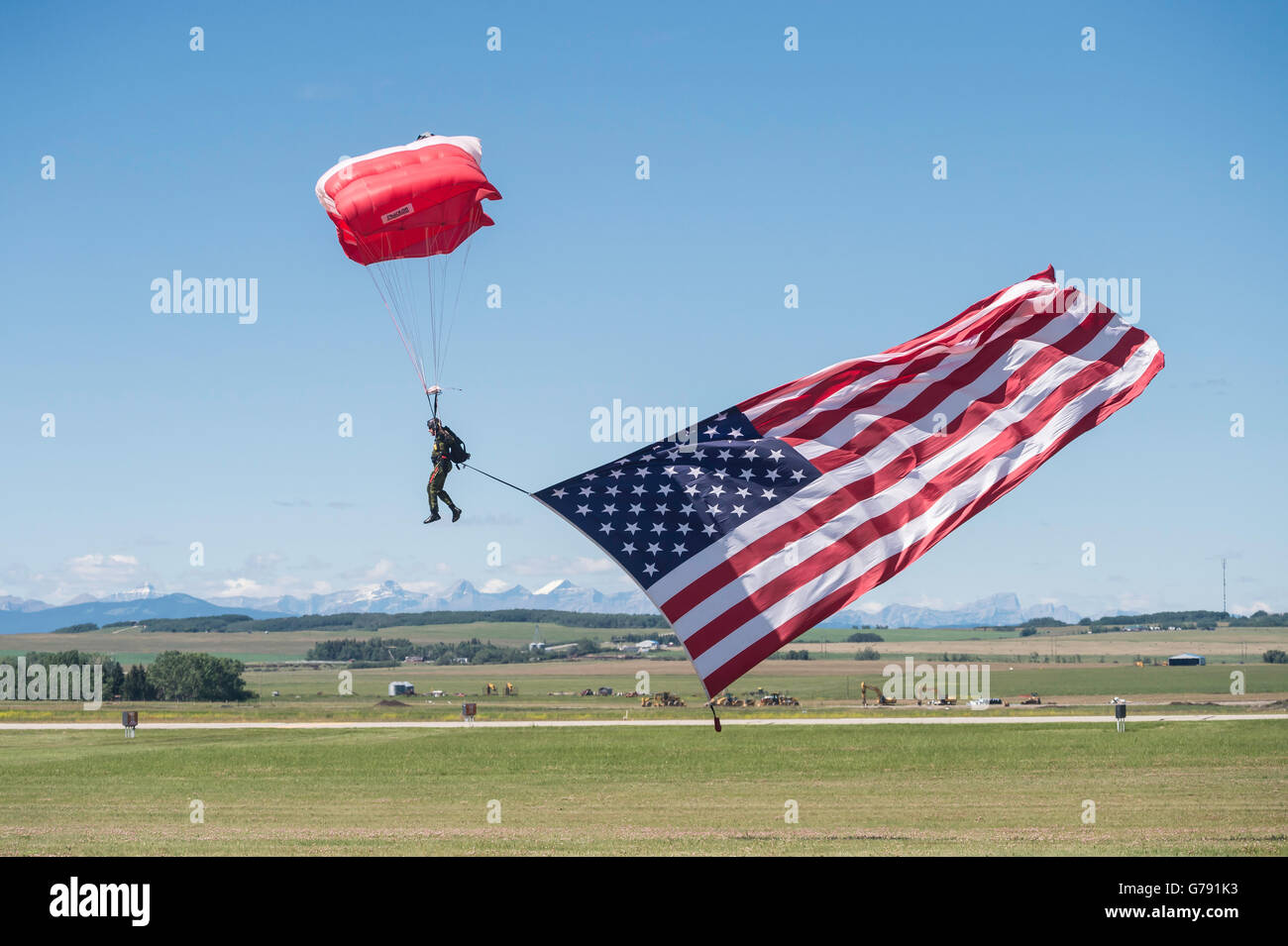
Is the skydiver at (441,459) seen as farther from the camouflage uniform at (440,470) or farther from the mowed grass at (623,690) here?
the mowed grass at (623,690)

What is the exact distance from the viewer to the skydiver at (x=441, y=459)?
54.6 feet

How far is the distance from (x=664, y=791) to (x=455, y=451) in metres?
15.2

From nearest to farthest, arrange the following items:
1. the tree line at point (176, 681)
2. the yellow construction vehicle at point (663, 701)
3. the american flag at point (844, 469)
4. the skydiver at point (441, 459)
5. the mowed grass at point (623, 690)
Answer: the american flag at point (844, 469), the skydiver at point (441, 459), the mowed grass at point (623, 690), the yellow construction vehicle at point (663, 701), the tree line at point (176, 681)

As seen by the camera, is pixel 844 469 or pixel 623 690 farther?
pixel 623 690

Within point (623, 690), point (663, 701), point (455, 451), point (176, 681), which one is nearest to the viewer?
point (455, 451)

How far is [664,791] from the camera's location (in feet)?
95.5

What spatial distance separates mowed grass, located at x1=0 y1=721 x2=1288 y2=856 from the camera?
67.4 ft

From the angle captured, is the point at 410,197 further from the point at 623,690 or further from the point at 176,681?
the point at 623,690

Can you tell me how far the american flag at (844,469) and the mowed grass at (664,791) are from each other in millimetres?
7797

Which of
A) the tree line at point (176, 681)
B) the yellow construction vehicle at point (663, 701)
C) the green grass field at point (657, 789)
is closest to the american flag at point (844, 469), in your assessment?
the green grass field at point (657, 789)

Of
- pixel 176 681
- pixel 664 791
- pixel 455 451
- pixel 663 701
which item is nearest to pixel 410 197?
pixel 455 451

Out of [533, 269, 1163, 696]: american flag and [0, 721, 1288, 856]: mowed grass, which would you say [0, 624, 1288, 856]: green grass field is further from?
[533, 269, 1163, 696]: american flag
